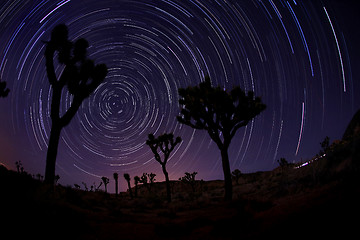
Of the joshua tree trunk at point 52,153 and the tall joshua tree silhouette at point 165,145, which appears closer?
the joshua tree trunk at point 52,153

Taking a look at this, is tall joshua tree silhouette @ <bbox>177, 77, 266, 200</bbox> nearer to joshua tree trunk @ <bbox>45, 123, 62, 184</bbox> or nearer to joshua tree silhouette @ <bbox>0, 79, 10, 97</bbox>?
joshua tree trunk @ <bbox>45, 123, 62, 184</bbox>

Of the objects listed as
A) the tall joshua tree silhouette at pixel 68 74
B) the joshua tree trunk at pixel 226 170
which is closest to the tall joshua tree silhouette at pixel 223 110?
the joshua tree trunk at pixel 226 170

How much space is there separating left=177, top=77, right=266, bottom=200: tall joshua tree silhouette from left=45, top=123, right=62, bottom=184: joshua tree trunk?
28.4 feet

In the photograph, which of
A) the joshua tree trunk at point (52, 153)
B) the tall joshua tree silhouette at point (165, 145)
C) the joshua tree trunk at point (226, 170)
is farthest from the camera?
the tall joshua tree silhouette at point (165, 145)

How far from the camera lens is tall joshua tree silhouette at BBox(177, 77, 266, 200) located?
1334 cm

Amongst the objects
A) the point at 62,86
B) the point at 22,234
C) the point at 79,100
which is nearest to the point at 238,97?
the point at 79,100

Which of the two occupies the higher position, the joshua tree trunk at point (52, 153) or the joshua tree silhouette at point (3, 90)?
the joshua tree silhouette at point (3, 90)

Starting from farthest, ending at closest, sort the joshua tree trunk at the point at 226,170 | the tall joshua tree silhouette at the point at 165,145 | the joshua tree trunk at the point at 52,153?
the tall joshua tree silhouette at the point at 165,145 < the joshua tree trunk at the point at 226,170 < the joshua tree trunk at the point at 52,153

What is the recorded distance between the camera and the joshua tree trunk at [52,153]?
31.2 ft

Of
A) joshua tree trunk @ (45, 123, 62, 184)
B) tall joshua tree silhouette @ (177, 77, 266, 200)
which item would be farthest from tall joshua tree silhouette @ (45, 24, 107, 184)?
tall joshua tree silhouette @ (177, 77, 266, 200)

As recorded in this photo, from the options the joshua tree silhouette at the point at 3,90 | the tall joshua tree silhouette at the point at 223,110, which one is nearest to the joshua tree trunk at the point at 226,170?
the tall joshua tree silhouette at the point at 223,110

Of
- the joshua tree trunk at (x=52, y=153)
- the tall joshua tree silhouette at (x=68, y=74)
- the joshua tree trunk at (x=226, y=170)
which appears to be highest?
the tall joshua tree silhouette at (x=68, y=74)

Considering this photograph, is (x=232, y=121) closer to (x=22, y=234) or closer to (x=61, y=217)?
(x=61, y=217)

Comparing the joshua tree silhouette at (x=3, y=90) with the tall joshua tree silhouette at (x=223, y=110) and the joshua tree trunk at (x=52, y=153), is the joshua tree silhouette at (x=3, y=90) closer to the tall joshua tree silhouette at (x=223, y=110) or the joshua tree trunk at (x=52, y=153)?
the joshua tree trunk at (x=52, y=153)
